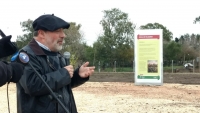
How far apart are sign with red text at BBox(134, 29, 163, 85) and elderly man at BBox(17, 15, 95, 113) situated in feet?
45.9

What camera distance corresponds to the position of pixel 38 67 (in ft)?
10.5

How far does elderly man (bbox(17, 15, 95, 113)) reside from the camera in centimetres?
310

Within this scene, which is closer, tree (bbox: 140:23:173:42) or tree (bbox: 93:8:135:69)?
tree (bbox: 93:8:135:69)

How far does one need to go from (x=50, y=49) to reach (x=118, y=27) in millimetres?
42281

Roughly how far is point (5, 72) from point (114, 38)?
43.2m

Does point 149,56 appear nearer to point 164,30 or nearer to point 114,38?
point 114,38

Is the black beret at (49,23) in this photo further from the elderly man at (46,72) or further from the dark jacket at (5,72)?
the dark jacket at (5,72)

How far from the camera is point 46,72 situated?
3.28 m

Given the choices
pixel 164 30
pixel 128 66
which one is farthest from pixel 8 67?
pixel 164 30

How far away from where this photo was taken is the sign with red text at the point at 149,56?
17281mm

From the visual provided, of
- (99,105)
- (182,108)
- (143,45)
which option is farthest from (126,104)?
(143,45)

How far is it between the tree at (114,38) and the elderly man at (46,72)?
136 feet

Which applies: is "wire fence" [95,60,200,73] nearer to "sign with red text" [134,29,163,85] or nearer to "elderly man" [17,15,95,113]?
"sign with red text" [134,29,163,85]

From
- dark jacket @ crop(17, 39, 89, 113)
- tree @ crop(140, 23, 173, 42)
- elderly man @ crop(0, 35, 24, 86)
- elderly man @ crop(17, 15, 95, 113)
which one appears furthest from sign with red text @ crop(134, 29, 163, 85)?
tree @ crop(140, 23, 173, 42)
